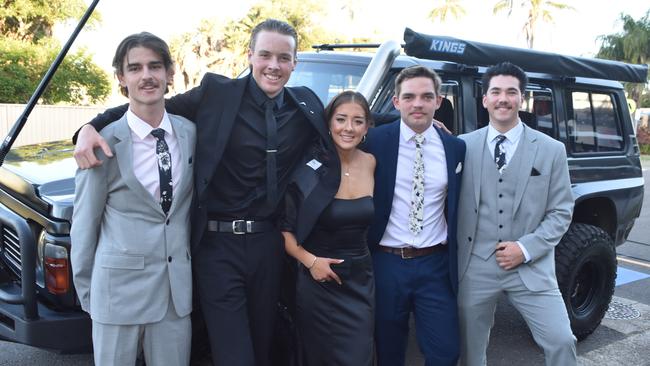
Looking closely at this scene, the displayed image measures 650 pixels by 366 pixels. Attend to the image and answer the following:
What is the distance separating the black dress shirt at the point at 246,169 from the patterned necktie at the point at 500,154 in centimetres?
118

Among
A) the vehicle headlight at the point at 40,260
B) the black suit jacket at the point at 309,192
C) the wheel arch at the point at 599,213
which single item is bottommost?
the wheel arch at the point at 599,213

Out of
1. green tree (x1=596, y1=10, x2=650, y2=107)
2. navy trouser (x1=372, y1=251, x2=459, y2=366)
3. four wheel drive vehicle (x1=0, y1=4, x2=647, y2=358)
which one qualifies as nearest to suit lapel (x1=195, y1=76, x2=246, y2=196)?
four wheel drive vehicle (x1=0, y1=4, x2=647, y2=358)

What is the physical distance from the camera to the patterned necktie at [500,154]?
3.23m

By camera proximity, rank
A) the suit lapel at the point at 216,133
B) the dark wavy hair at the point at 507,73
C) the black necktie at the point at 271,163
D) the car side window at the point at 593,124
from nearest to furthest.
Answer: the suit lapel at the point at 216,133 < the black necktie at the point at 271,163 < the dark wavy hair at the point at 507,73 < the car side window at the point at 593,124

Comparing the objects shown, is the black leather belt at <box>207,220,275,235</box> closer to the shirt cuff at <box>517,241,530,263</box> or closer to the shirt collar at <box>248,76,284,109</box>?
the shirt collar at <box>248,76,284,109</box>

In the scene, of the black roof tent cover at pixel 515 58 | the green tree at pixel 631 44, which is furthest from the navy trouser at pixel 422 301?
the green tree at pixel 631 44

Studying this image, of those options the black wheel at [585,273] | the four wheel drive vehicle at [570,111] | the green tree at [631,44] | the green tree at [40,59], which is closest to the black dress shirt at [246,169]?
the four wheel drive vehicle at [570,111]

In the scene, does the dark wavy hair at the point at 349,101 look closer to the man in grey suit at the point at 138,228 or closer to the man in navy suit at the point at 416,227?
the man in navy suit at the point at 416,227

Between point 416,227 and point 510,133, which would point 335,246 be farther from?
point 510,133

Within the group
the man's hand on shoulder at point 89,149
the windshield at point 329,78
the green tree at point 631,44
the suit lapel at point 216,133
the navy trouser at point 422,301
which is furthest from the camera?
the green tree at point 631,44

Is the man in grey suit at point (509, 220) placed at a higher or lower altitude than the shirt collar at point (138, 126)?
lower

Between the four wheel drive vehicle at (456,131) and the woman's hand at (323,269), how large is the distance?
1100 mm

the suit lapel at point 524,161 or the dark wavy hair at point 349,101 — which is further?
the suit lapel at point 524,161

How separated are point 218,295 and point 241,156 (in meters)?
0.65
